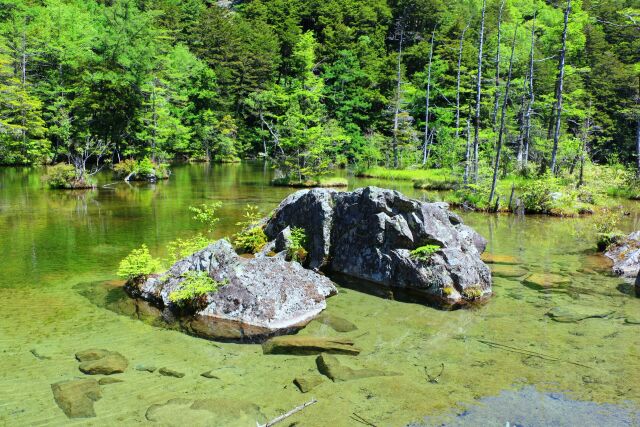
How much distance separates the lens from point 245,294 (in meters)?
8.69

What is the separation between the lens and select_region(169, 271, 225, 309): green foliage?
28.2 feet

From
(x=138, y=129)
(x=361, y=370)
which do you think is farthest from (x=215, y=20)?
(x=361, y=370)

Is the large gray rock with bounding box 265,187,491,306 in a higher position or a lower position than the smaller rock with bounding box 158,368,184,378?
higher

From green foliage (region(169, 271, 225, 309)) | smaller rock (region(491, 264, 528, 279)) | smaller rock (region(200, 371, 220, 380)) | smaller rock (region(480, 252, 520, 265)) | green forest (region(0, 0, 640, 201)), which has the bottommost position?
smaller rock (region(200, 371, 220, 380))

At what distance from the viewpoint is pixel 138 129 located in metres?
41.1

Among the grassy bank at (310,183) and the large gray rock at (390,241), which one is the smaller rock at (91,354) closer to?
the large gray rock at (390,241)

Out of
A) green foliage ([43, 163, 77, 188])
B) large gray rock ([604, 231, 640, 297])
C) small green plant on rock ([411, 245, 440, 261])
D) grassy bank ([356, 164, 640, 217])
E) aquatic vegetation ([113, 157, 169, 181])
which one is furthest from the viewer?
aquatic vegetation ([113, 157, 169, 181])

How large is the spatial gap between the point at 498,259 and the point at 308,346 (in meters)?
7.90

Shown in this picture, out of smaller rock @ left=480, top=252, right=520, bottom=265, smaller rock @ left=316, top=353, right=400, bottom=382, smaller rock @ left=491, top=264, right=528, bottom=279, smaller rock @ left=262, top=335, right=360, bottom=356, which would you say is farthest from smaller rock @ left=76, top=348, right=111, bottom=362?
smaller rock @ left=480, top=252, right=520, bottom=265

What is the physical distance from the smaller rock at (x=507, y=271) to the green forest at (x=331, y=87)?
37.3 feet

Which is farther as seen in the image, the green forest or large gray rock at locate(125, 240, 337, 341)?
the green forest

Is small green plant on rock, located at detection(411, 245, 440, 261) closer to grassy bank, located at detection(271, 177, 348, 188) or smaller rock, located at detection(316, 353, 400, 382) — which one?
smaller rock, located at detection(316, 353, 400, 382)

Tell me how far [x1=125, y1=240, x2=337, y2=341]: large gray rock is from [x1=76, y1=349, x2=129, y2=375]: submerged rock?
139 cm

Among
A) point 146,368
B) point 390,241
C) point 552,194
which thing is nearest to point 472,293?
point 390,241
